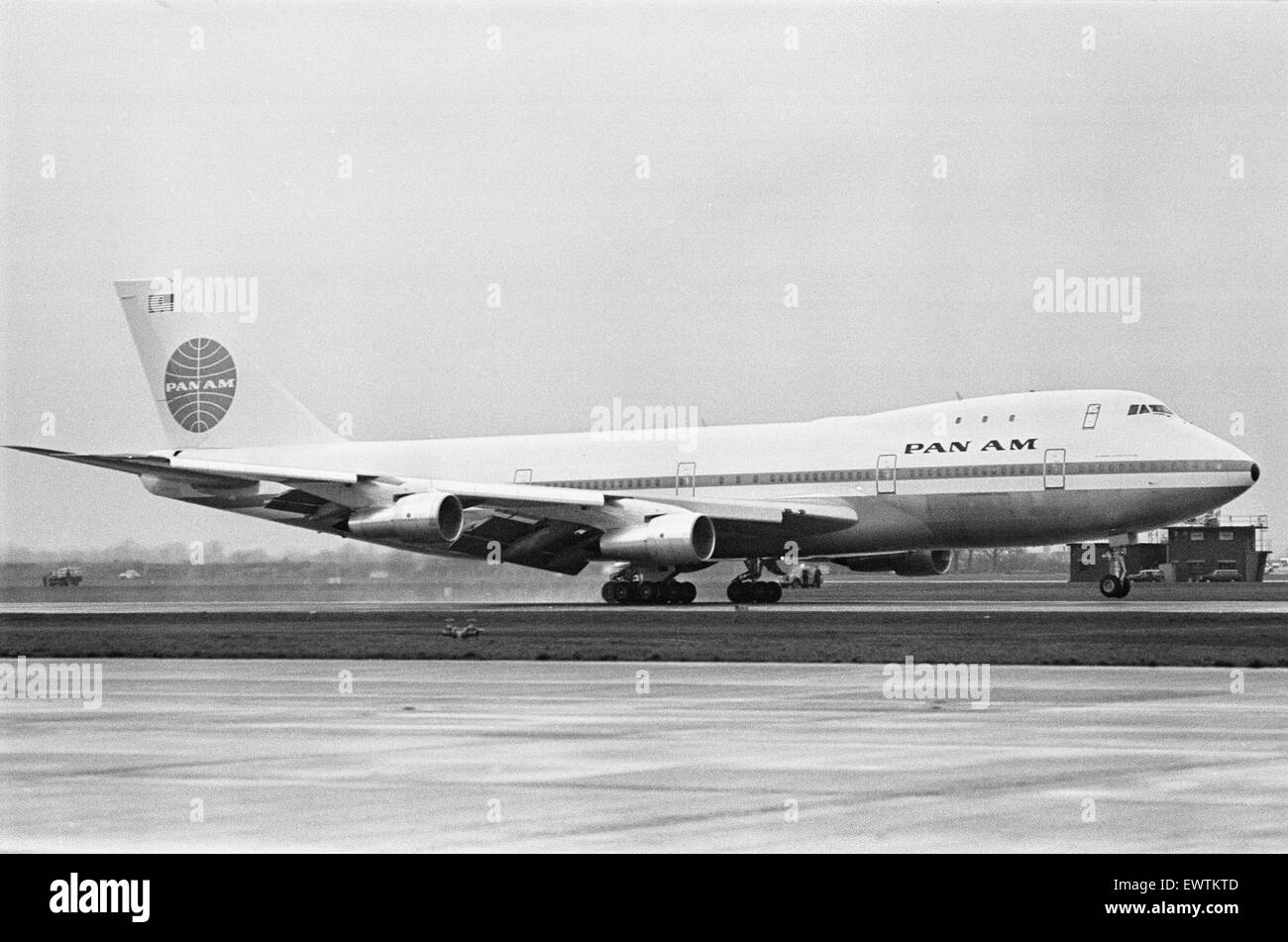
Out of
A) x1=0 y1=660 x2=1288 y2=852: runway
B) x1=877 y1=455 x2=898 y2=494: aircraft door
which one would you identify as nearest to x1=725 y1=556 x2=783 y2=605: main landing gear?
x1=877 y1=455 x2=898 y2=494: aircraft door

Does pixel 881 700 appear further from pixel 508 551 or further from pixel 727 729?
pixel 508 551

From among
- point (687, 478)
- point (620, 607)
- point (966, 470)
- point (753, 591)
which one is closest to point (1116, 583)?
point (966, 470)

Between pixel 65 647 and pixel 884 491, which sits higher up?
pixel 884 491

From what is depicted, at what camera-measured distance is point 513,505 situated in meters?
46.2

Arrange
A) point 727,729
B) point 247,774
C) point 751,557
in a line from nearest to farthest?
point 247,774
point 727,729
point 751,557

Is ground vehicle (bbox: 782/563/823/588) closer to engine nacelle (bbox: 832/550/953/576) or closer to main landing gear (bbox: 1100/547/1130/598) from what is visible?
engine nacelle (bbox: 832/550/953/576)

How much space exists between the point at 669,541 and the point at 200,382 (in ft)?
A: 65.0

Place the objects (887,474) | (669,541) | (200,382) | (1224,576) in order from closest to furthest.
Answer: (669,541) < (887,474) < (200,382) < (1224,576)

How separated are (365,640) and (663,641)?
16.3 ft

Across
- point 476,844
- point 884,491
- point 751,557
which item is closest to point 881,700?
point 476,844

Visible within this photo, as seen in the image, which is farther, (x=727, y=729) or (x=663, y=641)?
(x=663, y=641)

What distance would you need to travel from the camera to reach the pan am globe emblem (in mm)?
56781

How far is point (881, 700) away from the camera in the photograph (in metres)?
18.8

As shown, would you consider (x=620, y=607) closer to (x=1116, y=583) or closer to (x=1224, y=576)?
(x=1116, y=583)
